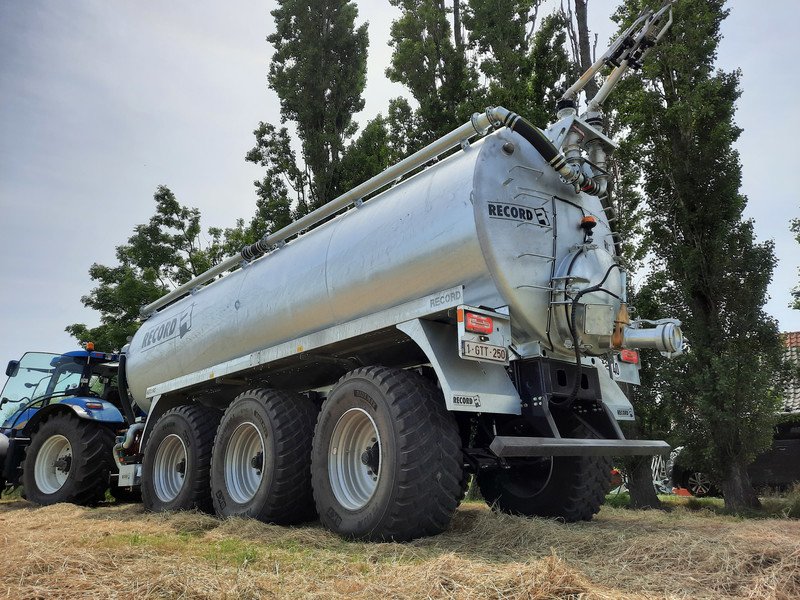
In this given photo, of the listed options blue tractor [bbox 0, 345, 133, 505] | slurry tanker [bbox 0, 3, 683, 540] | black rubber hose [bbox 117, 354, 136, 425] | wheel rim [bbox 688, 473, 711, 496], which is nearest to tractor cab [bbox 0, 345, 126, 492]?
blue tractor [bbox 0, 345, 133, 505]

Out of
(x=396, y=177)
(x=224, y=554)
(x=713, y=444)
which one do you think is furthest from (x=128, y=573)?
(x=713, y=444)

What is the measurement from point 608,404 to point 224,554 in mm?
3643

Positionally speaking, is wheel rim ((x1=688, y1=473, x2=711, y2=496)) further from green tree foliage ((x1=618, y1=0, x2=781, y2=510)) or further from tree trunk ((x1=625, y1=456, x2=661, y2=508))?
green tree foliage ((x1=618, y1=0, x2=781, y2=510))

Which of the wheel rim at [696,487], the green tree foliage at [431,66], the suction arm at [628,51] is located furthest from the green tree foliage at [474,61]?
the wheel rim at [696,487]

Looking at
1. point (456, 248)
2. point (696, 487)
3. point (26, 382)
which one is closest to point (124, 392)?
point (26, 382)

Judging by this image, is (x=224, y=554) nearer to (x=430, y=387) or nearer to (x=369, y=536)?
(x=369, y=536)

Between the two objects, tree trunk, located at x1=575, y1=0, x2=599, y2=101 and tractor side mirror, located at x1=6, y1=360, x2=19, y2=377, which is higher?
tree trunk, located at x1=575, y1=0, x2=599, y2=101

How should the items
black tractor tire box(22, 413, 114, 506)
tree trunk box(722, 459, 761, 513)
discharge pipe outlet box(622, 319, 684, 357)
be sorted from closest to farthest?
discharge pipe outlet box(622, 319, 684, 357) < tree trunk box(722, 459, 761, 513) < black tractor tire box(22, 413, 114, 506)

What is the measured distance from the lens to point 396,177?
6.52 meters

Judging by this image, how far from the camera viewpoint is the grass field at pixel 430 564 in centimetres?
310

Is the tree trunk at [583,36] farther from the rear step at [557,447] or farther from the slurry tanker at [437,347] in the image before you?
the rear step at [557,447]

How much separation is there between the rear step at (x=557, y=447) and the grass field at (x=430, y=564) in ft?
1.92

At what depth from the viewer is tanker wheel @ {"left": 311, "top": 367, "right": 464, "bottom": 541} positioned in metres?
4.81

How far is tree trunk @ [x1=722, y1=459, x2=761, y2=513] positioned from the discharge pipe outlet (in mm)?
4556
